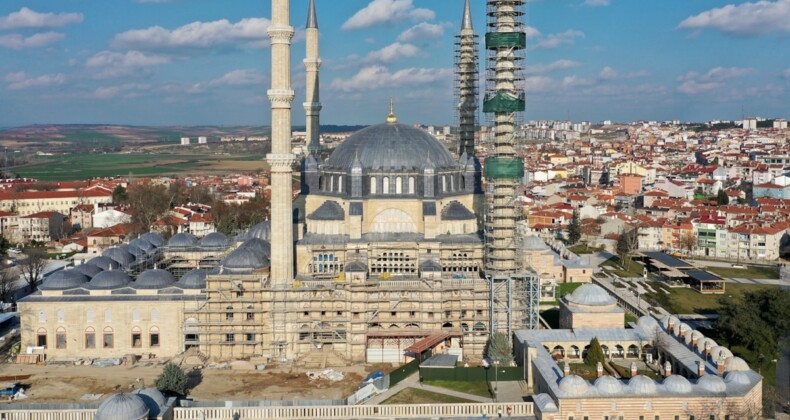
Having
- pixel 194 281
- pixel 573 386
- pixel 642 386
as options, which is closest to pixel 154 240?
pixel 194 281

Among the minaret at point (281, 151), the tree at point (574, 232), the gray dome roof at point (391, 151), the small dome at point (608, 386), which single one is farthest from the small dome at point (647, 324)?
the tree at point (574, 232)

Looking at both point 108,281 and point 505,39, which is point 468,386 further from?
point 108,281

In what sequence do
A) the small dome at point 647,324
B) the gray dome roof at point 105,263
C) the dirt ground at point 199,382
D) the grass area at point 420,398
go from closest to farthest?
1. the grass area at point 420,398
2. the dirt ground at point 199,382
3. the small dome at point 647,324
4. the gray dome roof at point 105,263

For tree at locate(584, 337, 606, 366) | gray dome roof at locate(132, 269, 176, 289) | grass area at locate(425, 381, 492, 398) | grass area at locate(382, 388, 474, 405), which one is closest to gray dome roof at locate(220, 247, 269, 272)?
gray dome roof at locate(132, 269, 176, 289)

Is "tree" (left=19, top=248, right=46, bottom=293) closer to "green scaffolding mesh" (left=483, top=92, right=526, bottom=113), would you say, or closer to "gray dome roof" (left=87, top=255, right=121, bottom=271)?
"gray dome roof" (left=87, top=255, right=121, bottom=271)

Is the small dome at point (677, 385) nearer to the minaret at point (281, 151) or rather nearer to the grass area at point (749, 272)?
the minaret at point (281, 151)

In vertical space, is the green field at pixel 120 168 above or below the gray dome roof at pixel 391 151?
below

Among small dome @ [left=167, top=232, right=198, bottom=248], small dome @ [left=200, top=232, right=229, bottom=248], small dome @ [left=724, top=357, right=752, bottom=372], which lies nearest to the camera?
small dome @ [left=724, top=357, right=752, bottom=372]
